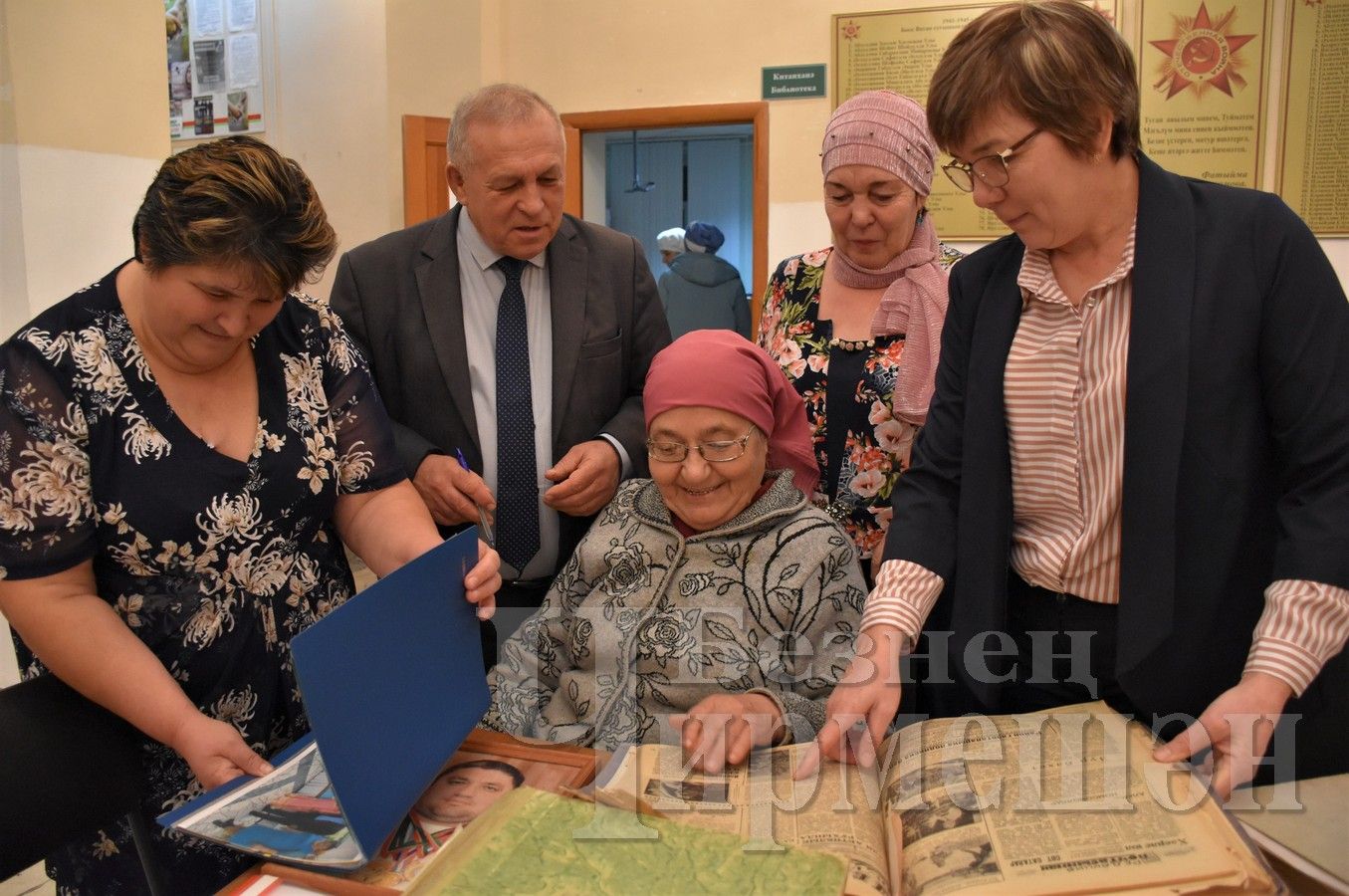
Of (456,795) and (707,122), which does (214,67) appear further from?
(456,795)

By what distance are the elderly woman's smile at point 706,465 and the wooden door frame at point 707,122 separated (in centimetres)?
316

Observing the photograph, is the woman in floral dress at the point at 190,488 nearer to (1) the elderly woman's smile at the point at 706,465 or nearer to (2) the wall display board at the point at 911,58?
(1) the elderly woman's smile at the point at 706,465

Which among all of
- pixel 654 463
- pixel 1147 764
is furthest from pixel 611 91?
pixel 1147 764

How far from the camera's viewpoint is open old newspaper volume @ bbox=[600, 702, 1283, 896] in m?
0.86

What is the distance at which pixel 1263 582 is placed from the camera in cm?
118

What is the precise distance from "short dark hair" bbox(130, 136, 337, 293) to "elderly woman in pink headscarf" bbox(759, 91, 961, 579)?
3.52 feet

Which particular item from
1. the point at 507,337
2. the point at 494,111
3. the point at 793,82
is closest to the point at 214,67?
the point at 793,82

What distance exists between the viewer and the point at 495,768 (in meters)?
1.20

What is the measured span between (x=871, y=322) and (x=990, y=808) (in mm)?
1226

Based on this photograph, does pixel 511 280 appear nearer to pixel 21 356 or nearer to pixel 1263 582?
pixel 21 356

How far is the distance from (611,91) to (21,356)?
4.04m

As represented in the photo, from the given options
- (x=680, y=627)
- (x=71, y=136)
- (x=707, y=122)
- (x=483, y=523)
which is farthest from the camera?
(x=707, y=122)

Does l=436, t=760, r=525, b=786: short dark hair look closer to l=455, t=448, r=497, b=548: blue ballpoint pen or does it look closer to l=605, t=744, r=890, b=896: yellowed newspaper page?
l=605, t=744, r=890, b=896: yellowed newspaper page

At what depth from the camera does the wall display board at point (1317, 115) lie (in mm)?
3934
